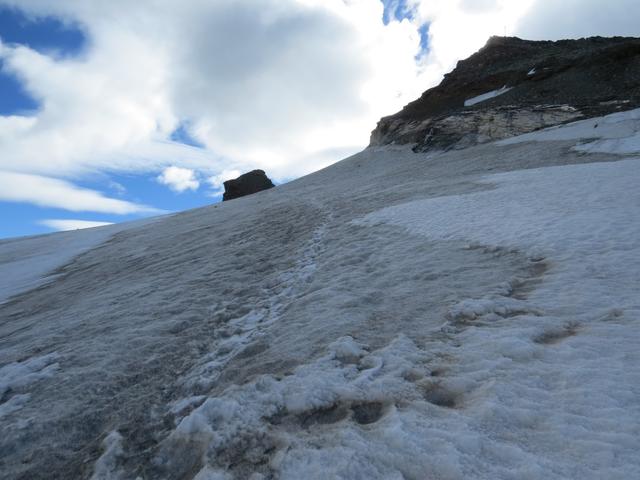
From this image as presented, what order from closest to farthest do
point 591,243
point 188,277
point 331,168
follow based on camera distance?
point 591,243 → point 188,277 → point 331,168

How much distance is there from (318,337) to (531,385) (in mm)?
3000

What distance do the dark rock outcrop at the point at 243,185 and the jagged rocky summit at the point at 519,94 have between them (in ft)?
53.9

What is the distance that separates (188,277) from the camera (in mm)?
11266

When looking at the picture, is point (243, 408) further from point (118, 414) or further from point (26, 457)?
point (26, 457)

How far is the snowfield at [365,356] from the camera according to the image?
12.4 ft

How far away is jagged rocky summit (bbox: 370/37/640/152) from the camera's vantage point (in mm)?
26875

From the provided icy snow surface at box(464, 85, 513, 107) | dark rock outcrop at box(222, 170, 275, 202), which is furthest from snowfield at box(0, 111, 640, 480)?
dark rock outcrop at box(222, 170, 275, 202)

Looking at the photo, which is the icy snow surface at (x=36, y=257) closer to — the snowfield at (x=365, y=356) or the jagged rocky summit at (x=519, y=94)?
the snowfield at (x=365, y=356)

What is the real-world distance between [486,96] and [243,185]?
29280mm

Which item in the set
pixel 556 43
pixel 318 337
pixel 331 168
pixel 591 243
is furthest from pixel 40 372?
pixel 556 43

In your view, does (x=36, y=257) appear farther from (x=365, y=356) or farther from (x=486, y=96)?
(x=486, y=96)

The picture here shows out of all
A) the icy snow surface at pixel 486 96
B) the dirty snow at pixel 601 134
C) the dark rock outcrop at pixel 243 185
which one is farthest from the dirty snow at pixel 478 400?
the dark rock outcrop at pixel 243 185

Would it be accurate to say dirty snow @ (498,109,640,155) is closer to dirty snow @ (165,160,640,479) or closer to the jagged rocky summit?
the jagged rocky summit

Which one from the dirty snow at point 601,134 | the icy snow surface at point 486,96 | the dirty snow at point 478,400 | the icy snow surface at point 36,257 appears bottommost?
the dirty snow at point 478,400
